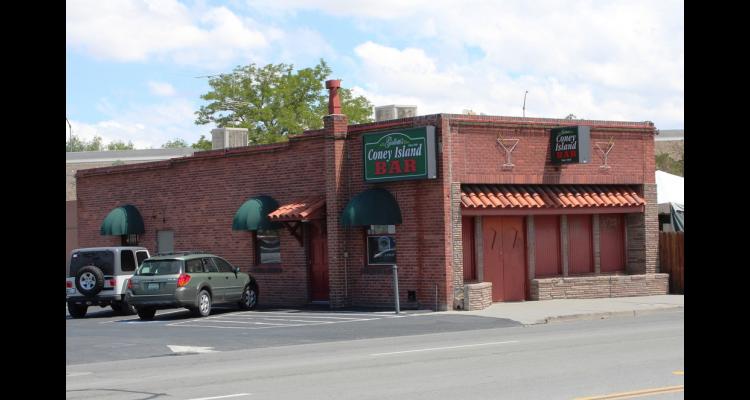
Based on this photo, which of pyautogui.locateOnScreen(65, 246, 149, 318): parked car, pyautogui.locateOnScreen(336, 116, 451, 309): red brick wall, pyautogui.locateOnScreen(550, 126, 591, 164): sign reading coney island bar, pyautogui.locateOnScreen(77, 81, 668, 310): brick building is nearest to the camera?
pyautogui.locateOnScreen(336, 116, 451, 309): red brick wall

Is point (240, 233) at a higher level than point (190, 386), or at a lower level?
higher

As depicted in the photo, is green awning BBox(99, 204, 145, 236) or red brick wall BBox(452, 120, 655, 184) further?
green awning BBox(99, 204, 145, 236)

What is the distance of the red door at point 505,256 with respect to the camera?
26672 millimetres

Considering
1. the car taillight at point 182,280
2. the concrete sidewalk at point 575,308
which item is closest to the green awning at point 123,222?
the car taillight at point 182,280

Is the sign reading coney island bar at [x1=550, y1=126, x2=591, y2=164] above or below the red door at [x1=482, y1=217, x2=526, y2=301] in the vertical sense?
above

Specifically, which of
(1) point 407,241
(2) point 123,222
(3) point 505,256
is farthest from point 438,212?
(2) point 123,222

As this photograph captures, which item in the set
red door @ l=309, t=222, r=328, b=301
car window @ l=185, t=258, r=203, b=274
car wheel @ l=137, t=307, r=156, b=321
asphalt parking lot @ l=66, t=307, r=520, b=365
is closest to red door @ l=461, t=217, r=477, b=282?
asphalt parking lot @ l=66, t=307, r=520, b=365

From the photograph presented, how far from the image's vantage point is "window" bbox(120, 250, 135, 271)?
1066 inches

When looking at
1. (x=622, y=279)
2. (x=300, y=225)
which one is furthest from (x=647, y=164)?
(x=300, y=225)

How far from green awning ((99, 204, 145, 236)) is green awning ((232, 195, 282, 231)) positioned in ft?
19.5

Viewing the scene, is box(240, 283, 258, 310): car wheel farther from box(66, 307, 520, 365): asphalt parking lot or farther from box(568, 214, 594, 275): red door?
box(568, 214, 594, 275): red door
